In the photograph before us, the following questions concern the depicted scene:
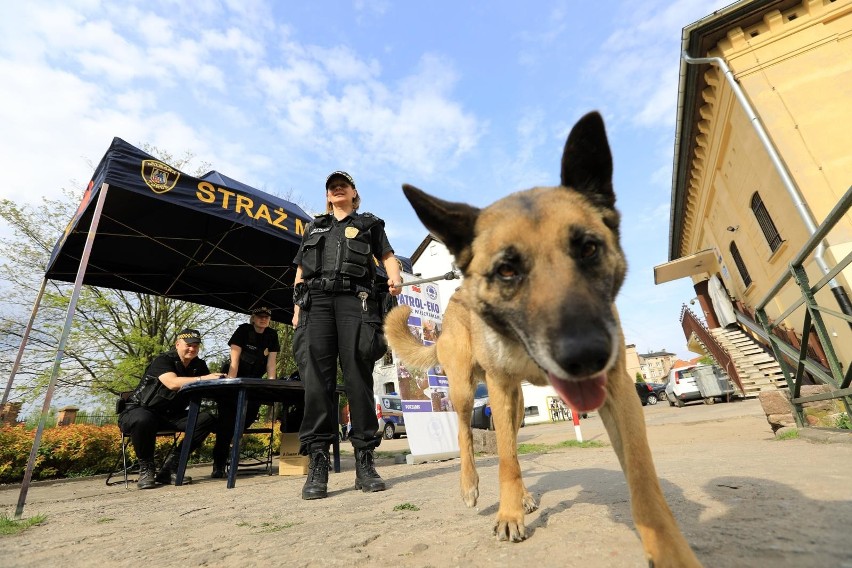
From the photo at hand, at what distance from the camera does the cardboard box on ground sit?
19.0ft

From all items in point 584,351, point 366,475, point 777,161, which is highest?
point 777,161

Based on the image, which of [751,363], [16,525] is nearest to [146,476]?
[16,525]

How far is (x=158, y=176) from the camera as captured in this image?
5.21 m

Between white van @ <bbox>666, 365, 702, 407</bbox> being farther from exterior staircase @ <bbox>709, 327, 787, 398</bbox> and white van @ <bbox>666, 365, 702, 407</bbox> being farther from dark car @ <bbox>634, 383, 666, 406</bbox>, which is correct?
dark car @ <bbox>634, 383, 666, 406</bbox>

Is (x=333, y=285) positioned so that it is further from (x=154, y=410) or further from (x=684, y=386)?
(x=684, y=386)

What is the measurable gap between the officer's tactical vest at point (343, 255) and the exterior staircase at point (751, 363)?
51.2 ft

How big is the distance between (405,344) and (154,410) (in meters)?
3.89

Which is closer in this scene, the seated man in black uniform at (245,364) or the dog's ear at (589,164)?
the dog's ear at (589,164)

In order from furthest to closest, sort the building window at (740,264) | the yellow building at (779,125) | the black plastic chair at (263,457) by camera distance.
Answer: the building window at (740,264) < the yellow building at (779,125) < the black plastic chair at (263,457)

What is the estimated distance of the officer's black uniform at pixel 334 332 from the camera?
3506mm

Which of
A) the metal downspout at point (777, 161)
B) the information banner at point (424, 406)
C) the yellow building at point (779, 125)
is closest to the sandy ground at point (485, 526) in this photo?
the information banner at point (424, 406)

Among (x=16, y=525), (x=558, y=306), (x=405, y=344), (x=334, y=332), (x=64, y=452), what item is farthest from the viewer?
(x=64, y=452)

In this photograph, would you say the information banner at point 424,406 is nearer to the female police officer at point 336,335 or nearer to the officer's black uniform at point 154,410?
the female police officer at point 336,335

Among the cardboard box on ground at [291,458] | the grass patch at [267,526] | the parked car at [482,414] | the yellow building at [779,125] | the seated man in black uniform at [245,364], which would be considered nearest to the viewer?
the grass patch at [267,526]
